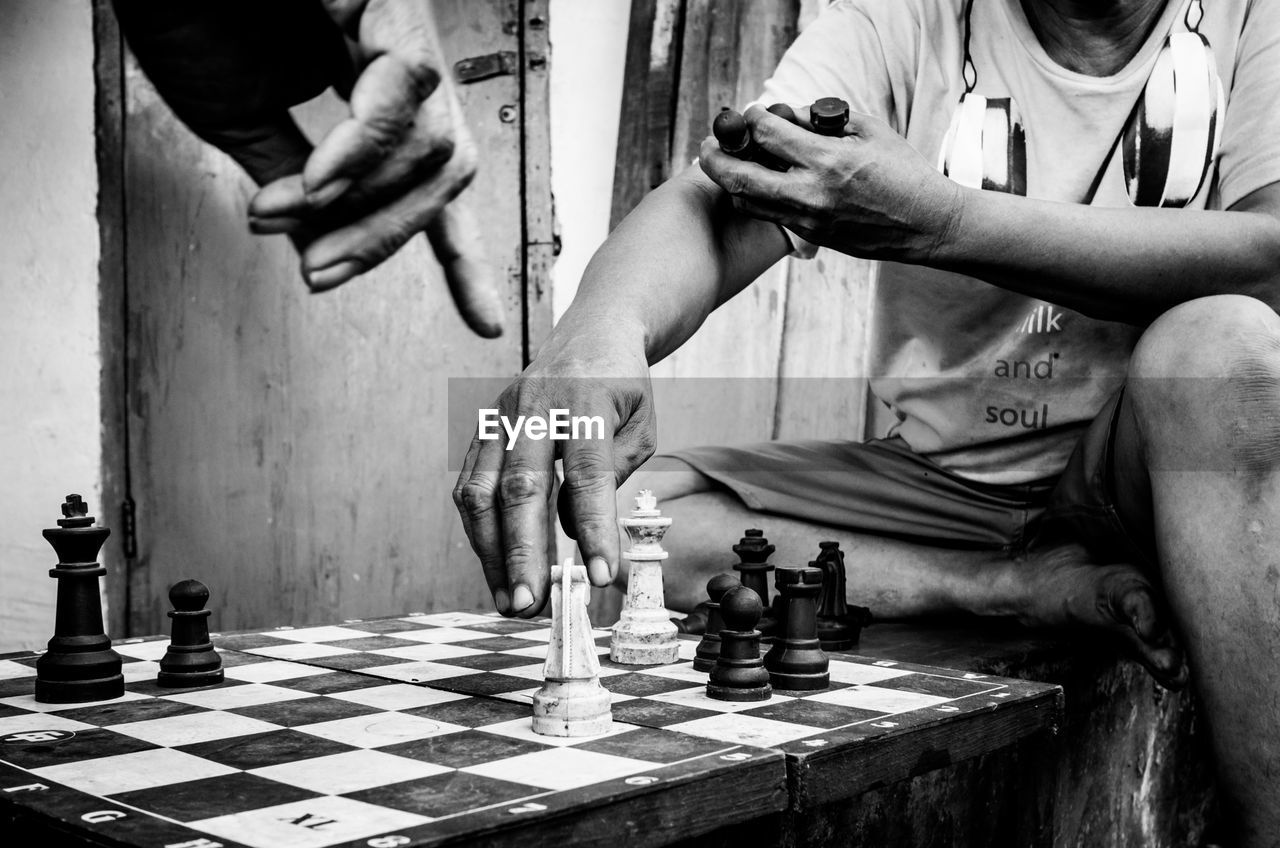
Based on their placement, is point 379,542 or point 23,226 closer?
point 23,226

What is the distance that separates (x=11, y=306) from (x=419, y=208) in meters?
1.09

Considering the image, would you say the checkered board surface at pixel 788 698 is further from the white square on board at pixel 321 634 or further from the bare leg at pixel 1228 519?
the bare leg at pixel 1228 519

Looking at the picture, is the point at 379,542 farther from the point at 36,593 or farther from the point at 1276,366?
the point at 1276,366

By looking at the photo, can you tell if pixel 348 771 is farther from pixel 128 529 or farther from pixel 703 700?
pixel 128 529

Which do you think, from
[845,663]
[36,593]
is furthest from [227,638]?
[36,593]

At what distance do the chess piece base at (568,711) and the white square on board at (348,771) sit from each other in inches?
5.9

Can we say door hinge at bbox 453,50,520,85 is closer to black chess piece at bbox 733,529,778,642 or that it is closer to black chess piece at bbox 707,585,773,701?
black chess piece at bbox 733,529,778,642

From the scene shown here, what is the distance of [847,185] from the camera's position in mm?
1782

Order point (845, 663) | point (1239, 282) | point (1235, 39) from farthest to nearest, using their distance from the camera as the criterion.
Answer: point (1235, 39), point (1239, 282), point (845, 663)

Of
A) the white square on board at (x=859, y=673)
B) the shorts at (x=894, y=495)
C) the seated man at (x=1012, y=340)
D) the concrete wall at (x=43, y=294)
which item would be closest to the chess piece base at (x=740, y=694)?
the white square on board at (x=859, y=673)

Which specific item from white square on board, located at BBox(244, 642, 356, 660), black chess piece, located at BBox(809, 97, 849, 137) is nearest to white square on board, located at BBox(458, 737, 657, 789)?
white square on board, located at BBox(244, 642, 356, 660)

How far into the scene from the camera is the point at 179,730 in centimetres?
132

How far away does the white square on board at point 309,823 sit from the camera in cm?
93

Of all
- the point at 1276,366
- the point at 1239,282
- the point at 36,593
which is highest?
the point at 1239,282
